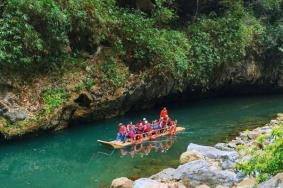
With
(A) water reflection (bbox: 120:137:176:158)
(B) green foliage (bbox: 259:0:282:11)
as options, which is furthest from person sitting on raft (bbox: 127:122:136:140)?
(B) green foliage (bbox: 259:0:282:11)

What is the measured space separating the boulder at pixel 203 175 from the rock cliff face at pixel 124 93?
857 cm

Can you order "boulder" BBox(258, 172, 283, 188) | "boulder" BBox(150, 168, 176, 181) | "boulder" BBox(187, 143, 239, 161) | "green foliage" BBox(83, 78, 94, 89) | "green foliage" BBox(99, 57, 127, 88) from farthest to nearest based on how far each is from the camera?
1. "green foliage" BBox(99, 57, 127, 88)
2. "green foliage" BBox(83, 78, 94, 89)
3. "boulder" BBox(187, 143, 239, 161)
4. "boulder" BBox(150, 168, 176, 181)
5. "boulder" BBox(258, 172, 283, 188)

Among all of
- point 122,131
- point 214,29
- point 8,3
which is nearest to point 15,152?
point 122,131

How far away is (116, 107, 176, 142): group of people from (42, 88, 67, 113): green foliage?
327 centimetres

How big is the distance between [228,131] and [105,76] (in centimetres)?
647

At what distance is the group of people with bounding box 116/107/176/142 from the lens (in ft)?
59.7

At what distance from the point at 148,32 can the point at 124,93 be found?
334 cm

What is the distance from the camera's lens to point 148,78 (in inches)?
951

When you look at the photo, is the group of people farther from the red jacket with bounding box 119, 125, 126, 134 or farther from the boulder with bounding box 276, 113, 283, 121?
the boulder with bounding box 276, 113, 283, 121

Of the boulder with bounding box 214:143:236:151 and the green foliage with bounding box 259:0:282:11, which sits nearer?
the boulder with bounding box 214:143:236:151

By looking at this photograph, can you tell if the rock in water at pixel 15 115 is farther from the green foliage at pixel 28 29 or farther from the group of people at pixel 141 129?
the group of people at pixel 141 129

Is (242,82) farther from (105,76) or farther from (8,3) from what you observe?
(8,3)

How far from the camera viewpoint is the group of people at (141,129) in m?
18.2

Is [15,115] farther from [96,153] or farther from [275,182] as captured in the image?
Answer: [275,182]
